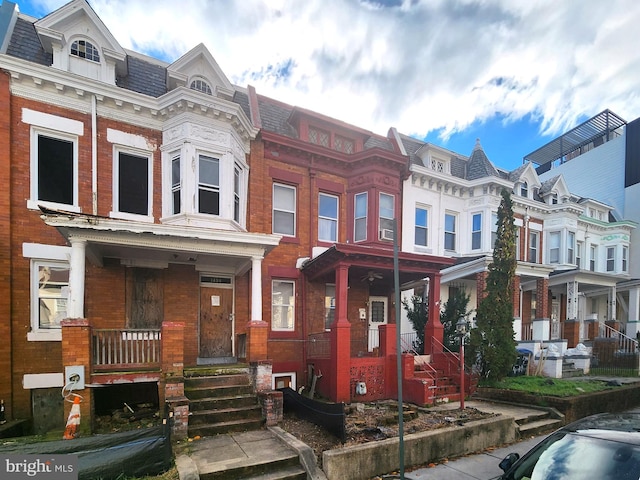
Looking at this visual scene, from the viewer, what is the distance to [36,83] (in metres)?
8.59

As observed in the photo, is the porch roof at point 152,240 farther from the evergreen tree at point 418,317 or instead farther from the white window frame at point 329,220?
the evergreen tree at point 418,317

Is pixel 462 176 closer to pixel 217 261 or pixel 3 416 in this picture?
pixel 217 261

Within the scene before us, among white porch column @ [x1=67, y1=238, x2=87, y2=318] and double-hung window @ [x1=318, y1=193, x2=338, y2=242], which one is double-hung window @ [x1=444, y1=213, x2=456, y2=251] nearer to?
double-hung window @ [x1=318, y1=193, x2=338, y2=242]

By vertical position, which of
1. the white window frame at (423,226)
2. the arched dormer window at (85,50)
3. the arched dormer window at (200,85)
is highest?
the arched dormer window at (85,50)

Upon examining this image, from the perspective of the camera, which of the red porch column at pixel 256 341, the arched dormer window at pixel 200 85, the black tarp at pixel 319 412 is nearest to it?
the black tarp at pixel 319 412

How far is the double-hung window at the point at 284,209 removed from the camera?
11.9 m

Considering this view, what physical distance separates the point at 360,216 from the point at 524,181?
10939 millimetres

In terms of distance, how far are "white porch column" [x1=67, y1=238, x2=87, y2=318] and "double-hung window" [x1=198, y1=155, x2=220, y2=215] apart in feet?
10.3

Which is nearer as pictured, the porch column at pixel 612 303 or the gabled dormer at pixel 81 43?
the gabled dormer at pixel 81 43

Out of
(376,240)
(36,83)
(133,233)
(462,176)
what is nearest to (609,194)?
(462,176)

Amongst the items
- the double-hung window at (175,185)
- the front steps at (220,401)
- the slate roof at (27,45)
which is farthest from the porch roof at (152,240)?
the slate roof at (27,45)

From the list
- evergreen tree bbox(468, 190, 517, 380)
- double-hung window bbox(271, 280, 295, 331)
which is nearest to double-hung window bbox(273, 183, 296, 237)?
double-hung window bbox(271, 280, 295, 331)

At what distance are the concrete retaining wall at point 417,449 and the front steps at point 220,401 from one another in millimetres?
2341

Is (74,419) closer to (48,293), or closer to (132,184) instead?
(48,293)
